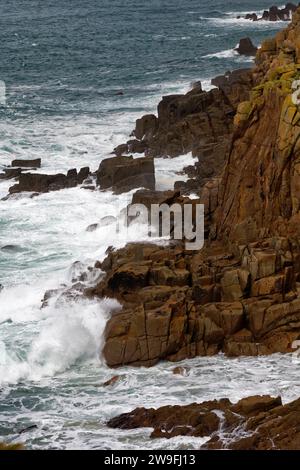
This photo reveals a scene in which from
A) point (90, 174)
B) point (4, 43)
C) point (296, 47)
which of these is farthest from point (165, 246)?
point (4, 43)

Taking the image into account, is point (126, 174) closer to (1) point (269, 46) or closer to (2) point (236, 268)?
(1) point (269, 46)

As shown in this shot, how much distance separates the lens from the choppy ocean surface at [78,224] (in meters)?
29.5

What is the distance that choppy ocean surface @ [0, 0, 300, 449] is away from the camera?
29.5 metres

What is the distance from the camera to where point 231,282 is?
33.0 m

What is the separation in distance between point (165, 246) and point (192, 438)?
1158cm

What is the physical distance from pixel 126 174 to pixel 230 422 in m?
22.8

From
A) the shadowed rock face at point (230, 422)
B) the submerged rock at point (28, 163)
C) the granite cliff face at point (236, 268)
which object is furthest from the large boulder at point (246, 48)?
the shadowed rock face at point (230, 422)

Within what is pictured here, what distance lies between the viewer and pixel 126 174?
156 ft

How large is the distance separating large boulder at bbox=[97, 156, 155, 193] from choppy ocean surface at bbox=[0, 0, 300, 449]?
751mm

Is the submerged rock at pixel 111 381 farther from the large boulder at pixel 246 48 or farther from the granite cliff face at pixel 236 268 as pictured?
the large boulder at pixel 246 48

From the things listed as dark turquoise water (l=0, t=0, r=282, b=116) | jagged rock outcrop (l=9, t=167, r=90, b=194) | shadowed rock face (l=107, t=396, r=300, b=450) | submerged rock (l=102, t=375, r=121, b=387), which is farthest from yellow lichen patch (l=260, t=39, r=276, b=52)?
shadowed rock face (l=107, t=396, r=300, b=450)

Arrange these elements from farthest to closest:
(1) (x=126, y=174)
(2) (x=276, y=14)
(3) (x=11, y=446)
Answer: (2) (x=276, y=14) < (1) (x=126, y=174) < (3) (x=11, y=446)

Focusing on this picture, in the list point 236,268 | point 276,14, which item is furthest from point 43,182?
point 276,14
